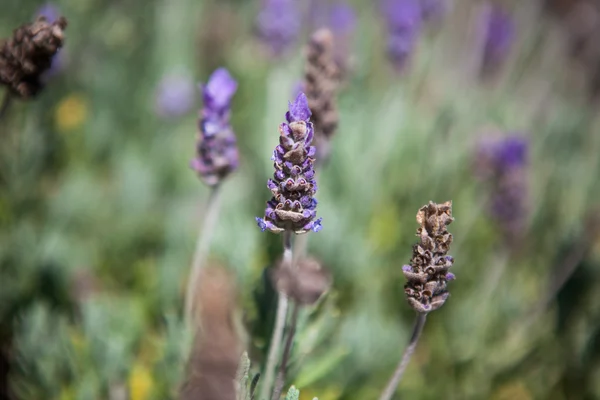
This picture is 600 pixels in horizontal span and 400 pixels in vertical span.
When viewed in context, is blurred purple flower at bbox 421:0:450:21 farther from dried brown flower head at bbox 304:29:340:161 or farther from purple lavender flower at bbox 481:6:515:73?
dried brown flower head at bbox 304:29:340:161

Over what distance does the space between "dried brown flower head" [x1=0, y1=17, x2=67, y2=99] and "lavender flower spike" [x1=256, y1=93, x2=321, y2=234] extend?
58cm

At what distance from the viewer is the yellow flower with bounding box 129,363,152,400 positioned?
1877 mm

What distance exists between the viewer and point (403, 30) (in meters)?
2.70

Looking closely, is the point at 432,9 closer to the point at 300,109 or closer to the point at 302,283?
the point at 300,109

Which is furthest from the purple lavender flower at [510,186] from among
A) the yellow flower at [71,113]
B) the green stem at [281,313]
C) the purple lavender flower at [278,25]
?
the yellow flower at [71,113]

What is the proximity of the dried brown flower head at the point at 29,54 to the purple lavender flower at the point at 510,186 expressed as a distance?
1.61 meters

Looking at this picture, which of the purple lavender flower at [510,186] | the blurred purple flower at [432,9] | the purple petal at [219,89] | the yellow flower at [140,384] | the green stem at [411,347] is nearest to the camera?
the green stem at [411,347]

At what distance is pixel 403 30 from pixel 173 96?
131 cm

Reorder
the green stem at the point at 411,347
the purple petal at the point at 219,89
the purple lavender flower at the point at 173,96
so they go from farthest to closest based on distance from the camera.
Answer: the purple lavender flower at the point at 173,96, the purple petal at the point at 219,89, the green stem at the point at 411,347

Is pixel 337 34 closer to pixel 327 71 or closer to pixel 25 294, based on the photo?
pixel 327 71

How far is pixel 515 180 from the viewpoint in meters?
2.41

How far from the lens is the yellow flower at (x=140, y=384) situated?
1.88 metres

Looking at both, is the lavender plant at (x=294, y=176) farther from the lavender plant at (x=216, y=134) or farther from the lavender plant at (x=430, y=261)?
the lavender plant at (x=216, y=134)

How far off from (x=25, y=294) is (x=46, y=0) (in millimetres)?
1517
